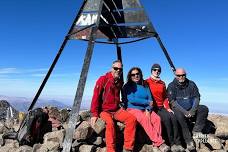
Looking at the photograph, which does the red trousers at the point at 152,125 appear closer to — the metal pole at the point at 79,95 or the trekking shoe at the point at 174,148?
the trekking shoe at the point at 174,148

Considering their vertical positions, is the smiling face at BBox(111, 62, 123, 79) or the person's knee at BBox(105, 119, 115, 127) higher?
the smiling face at BBox(111, 62, 123, 79)

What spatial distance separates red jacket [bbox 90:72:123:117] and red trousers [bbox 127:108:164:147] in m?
0.62

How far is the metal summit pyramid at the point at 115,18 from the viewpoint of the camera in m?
11.7

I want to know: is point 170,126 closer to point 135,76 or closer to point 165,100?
point 165,100

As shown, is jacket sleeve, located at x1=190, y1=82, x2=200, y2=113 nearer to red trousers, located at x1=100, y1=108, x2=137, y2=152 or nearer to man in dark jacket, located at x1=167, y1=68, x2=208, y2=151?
man in dark jacket, located at x1=167, y1=68, x2=208, y2=151

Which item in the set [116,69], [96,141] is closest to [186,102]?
[116,69]

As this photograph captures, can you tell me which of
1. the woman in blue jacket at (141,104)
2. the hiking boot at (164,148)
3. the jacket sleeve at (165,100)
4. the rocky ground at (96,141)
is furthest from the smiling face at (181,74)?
the hiking boot at (164,148)

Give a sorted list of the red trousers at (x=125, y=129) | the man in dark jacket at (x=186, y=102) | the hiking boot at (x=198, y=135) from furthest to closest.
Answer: the man in dark jacket at (x=186, y=102) → the hiking boot at (x=198, y=135) → the red trousers at (x=125, y=129)

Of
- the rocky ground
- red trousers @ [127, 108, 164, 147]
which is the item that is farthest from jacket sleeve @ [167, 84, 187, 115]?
the rocky ground

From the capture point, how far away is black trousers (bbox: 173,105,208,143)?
10344mm

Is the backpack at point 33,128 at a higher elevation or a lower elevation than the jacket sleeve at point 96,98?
lower

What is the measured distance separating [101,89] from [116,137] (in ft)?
4.68

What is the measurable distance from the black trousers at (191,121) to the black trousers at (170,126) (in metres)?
0.21

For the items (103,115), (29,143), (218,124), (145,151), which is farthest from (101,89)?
(218,124)
